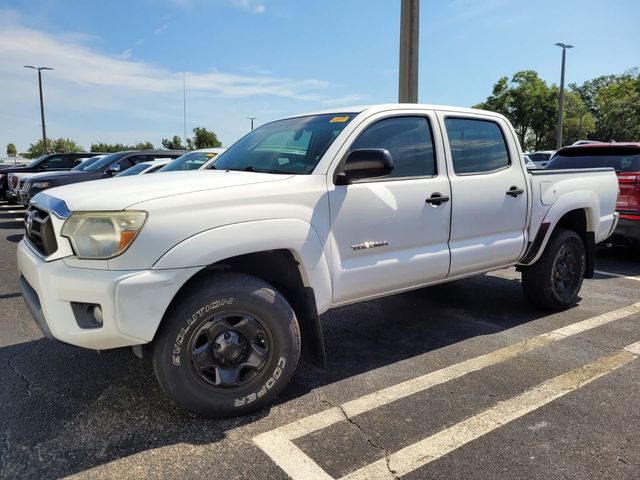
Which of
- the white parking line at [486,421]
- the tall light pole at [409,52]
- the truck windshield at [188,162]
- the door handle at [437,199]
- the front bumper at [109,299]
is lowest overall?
the white parking line at [486,421]

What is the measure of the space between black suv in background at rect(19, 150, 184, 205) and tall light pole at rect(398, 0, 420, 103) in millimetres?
6675

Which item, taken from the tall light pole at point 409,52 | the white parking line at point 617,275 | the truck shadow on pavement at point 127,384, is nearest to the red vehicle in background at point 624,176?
the white parking line at point 617,275

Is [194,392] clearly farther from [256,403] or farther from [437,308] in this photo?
[437,308]

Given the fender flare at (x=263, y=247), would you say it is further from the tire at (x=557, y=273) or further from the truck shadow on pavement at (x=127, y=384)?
the tire at (x=557, y=273)

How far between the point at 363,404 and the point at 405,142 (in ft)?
6.12

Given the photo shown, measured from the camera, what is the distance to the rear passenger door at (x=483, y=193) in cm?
394

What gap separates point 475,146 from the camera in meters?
4.22

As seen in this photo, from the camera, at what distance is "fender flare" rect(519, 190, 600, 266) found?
15.1ft

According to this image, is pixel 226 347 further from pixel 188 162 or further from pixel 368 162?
pixel 188 162

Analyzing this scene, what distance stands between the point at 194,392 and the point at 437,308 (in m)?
3.09

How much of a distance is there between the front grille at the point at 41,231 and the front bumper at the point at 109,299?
0.12 metres

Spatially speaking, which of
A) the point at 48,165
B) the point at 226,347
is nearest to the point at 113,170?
the point at 48,165

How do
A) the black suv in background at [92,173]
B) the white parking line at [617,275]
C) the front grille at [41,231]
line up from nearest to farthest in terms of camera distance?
the front grille at [41,231]
the white parking line at [617,275]
the black suv in background at [92,173]

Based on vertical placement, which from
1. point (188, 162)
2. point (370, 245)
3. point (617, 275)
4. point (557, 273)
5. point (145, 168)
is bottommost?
point (617, 275)
